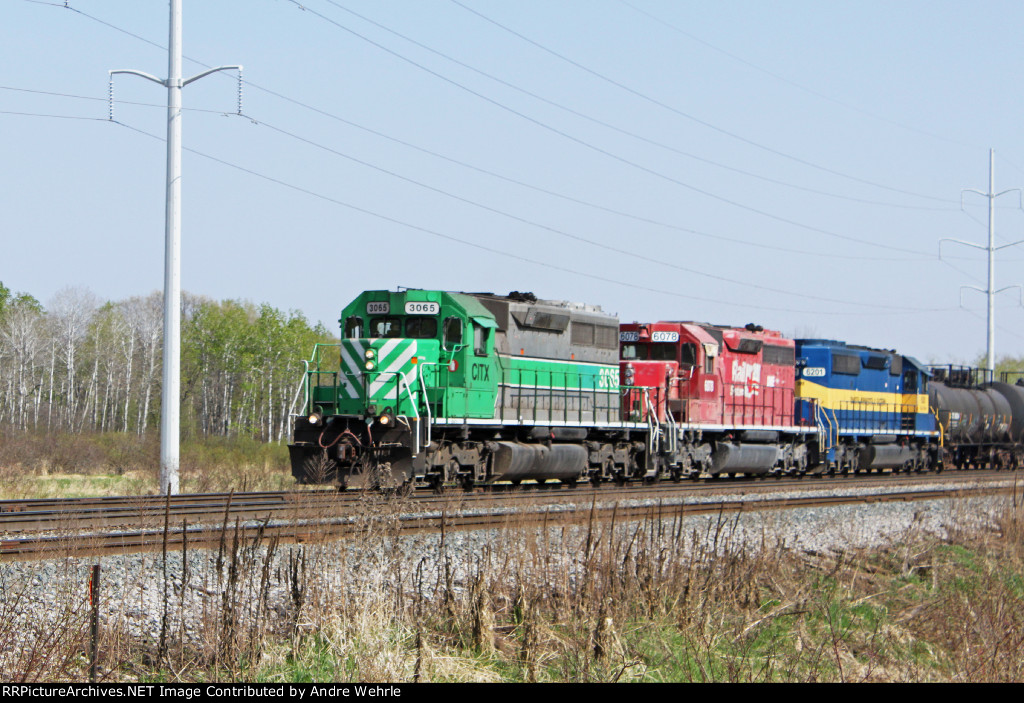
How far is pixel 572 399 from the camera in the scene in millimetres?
21141

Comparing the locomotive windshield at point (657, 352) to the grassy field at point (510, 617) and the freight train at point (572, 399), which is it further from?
the grassy field at point (510, 617)

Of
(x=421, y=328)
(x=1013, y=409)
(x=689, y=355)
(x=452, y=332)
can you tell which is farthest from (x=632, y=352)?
(x=1013, y=409)

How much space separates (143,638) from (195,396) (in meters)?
58.3

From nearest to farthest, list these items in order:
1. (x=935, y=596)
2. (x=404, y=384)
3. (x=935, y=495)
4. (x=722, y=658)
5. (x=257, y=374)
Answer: (x=722, y=658), (x=935, y=596), (x=404, y=384), (x=935, y=495), (x=257, y=374)

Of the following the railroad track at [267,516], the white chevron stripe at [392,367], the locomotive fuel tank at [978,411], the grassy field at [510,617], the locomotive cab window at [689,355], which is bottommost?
the grassy field at [510,617]

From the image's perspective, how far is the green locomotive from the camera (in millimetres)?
17484

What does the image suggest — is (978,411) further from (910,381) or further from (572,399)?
(572,399)

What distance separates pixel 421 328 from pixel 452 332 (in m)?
0.60

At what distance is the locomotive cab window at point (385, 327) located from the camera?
61.9 feet

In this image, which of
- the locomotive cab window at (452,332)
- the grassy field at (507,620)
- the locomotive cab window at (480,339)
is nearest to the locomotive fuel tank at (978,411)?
the locomotive cab window at (480,339)

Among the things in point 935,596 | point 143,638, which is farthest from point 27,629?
point 935,596

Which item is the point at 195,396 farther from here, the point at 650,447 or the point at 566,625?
the point at 566,625

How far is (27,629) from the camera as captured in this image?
7.39 metres

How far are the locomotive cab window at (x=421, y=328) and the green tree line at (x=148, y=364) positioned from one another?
132 feet
